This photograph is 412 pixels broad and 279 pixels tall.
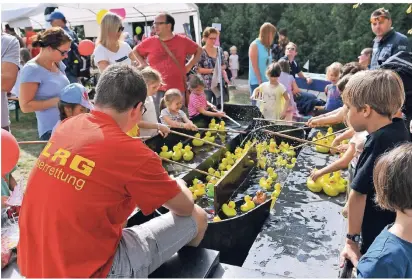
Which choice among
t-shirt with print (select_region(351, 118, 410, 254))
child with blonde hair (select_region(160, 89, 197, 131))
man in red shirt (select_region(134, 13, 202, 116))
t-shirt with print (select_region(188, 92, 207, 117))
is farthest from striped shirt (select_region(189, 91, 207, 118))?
t-shirt with print (select_region(351, 118, 410, 254))

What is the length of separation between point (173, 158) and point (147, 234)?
8.73 feet

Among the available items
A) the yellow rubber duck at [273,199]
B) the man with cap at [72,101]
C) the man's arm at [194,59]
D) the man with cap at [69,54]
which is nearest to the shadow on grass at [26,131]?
the man with cap at [69,54]

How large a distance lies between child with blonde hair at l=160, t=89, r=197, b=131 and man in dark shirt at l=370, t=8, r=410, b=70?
9.47 feet

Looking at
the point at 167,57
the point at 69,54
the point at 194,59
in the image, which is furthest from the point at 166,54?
the point at 69,54

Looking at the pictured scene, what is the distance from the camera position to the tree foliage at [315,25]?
545 inches

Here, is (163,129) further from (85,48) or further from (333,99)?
(85,48)

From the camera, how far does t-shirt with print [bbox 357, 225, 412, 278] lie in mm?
1531

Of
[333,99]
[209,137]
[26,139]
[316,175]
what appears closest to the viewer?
[316,175]

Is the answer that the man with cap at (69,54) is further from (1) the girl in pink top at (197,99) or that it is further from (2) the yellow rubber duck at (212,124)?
(2) the yellow rubber duck at (212,124)

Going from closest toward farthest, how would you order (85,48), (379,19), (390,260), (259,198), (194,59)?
(390,260)
(259,198)
(379,19)
(194,59)
(85,48)

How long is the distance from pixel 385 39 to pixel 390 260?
197 inches

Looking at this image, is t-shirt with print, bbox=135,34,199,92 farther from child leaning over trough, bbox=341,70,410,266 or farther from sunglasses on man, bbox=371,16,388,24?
child leaning over trough, bbox=341,70,410,266

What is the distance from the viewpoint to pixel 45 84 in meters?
3.68

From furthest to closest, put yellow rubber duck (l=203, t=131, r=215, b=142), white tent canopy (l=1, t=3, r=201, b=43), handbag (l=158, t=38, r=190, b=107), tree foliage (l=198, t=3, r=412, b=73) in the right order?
tree foliage (l=198, t=3, r=412, b=73) → white tent canopy (l=1, t=3, r=201, b=43) → handbag (l=158, t=38, r=190, b=107) → yellow rubber duck (l=203, t=131, r=215, b=142)
